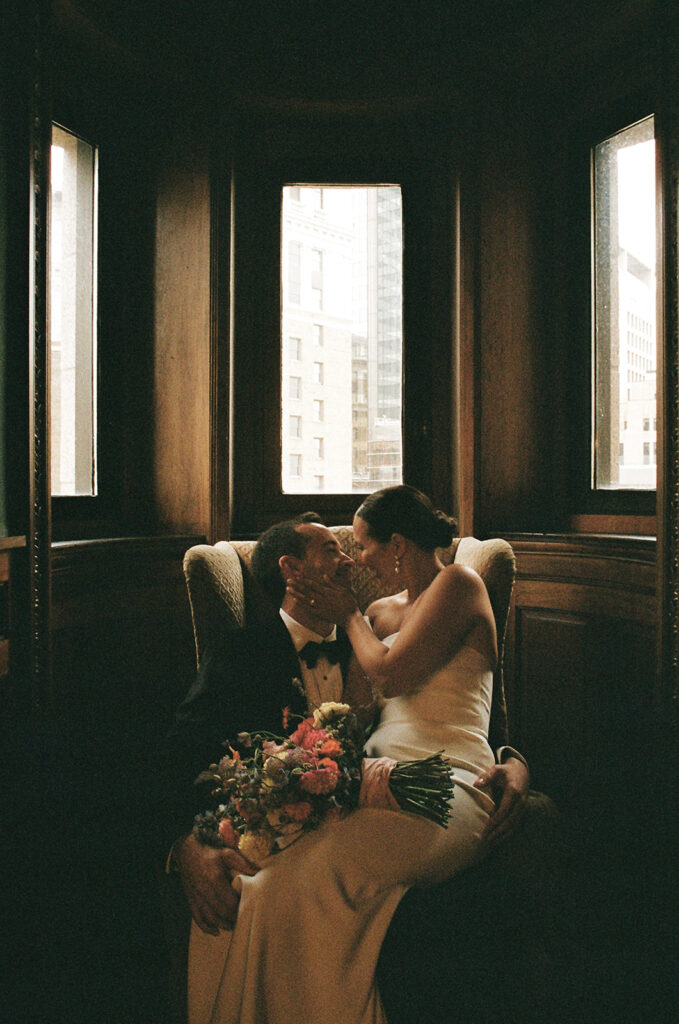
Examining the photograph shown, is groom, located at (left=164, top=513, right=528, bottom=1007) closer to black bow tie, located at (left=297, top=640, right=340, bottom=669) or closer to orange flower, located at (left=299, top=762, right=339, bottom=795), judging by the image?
black bow tie, located at (left=297, top=640, right=340, bottom=669)

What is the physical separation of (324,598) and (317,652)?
0.46ft

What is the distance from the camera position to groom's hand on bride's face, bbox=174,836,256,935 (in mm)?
1517

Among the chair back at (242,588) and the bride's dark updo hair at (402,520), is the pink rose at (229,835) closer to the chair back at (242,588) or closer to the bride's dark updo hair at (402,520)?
the chair back at (242,588)

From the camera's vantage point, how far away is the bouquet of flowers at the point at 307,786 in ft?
5.05

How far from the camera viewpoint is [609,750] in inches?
98.5

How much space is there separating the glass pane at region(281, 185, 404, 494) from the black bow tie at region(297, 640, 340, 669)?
3.69 ft

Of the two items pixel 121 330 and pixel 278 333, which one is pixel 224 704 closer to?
pixel 121 330

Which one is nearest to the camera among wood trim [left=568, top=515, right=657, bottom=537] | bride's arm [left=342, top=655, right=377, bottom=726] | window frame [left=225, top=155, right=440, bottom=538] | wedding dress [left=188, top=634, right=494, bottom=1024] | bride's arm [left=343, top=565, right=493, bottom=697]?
wedding dress [left=188, top=634, right=494, bottom=1024]

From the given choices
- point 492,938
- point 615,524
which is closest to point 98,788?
point 492,938

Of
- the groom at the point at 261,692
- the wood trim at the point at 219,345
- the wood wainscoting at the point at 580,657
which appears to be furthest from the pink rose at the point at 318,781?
the wood trim at the point at 219,345

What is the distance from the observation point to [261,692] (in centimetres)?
190

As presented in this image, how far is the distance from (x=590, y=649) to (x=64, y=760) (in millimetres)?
1652

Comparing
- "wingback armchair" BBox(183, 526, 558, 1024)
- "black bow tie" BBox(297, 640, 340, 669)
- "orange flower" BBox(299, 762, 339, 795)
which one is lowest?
"wingback armchair" BBox(183, 526, 558, 1024)

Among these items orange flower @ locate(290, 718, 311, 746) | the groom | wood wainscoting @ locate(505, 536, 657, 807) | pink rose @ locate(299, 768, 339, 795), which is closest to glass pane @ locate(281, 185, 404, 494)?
wood wainscoting @ locate(505, 536, 657, 807)
